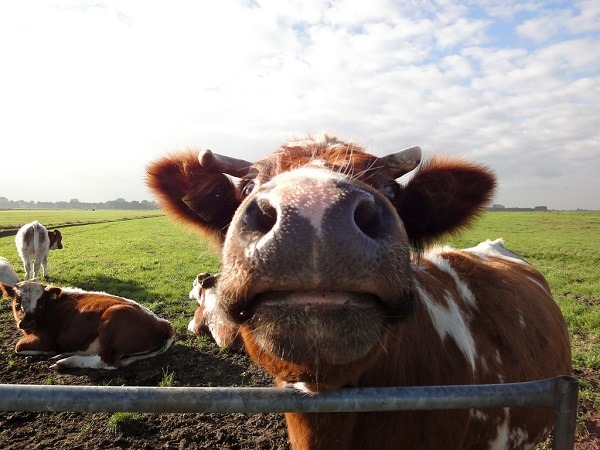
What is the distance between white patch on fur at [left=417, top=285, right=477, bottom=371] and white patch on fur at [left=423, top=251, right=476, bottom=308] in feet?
1.36

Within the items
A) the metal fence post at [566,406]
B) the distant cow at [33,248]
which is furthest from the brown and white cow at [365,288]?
the distant cow at [33,248]

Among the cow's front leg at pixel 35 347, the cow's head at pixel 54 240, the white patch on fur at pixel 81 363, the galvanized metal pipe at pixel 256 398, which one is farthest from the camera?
the cow's head at pixel 54 240

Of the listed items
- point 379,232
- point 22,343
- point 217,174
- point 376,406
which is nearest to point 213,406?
point 376,406

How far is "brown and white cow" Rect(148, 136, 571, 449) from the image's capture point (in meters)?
1.62

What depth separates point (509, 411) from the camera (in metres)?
3.29

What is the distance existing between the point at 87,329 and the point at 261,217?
6.47 m

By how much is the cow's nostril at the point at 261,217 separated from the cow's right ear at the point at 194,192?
1.29m

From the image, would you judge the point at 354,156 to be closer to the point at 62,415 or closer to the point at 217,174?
the point at 217,174

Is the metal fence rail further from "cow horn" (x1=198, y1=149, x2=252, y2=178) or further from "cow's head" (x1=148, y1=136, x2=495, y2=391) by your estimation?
"cow horn" (x1=198, y1=149, x2=252, y2=178)

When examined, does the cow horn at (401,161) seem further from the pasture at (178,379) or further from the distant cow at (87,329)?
the distant cow at (87,329)

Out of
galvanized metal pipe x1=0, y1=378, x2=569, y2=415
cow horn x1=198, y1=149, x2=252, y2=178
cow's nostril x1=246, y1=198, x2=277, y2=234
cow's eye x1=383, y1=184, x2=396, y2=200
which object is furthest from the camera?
cow horn x1=198, y1=149, x2=252, y2=178

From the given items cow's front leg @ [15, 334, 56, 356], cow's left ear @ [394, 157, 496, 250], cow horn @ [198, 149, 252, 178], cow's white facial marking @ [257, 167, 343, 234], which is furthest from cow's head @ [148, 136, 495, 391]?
cow's front leg @ [15, 334, 56, 356]

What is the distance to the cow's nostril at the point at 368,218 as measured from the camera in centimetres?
172

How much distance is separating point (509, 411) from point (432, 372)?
1.14m
